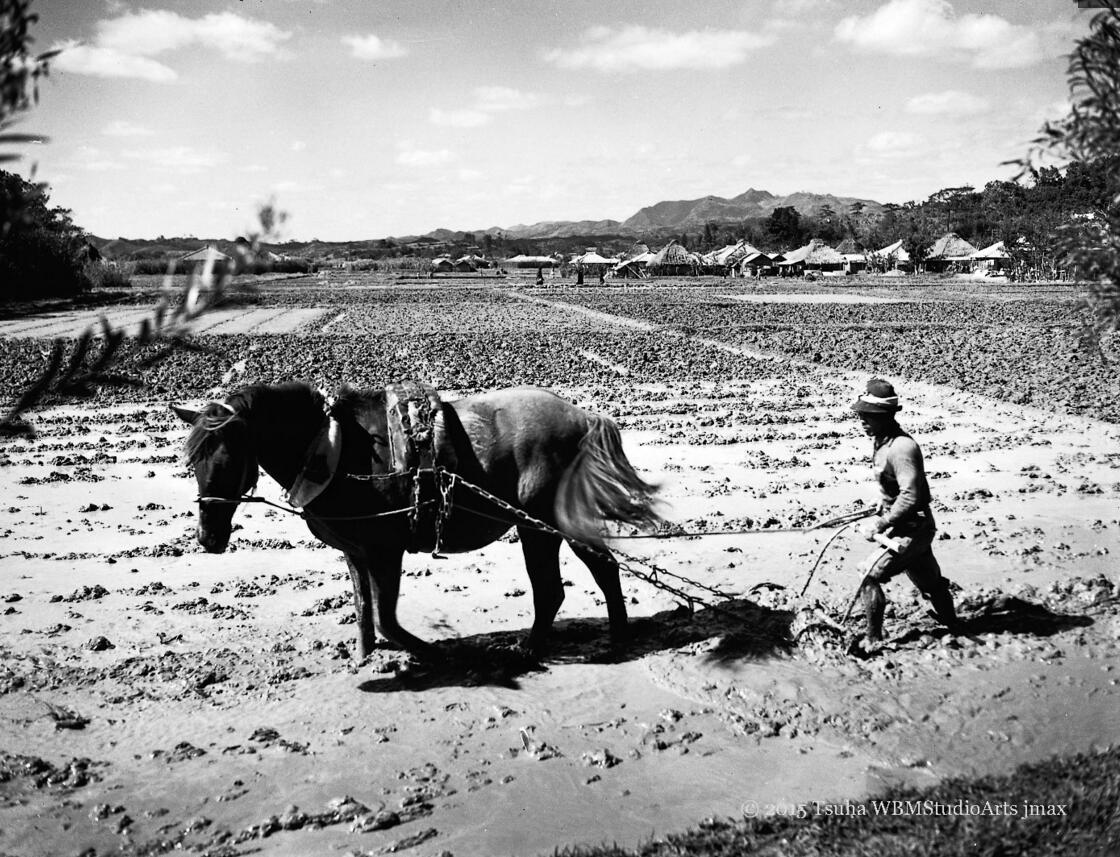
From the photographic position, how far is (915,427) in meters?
13.4

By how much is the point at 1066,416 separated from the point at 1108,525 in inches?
233

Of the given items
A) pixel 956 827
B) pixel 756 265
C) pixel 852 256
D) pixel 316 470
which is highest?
pixel 852 256

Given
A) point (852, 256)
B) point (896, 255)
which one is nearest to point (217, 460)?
point (896, 255)

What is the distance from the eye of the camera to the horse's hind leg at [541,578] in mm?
6086

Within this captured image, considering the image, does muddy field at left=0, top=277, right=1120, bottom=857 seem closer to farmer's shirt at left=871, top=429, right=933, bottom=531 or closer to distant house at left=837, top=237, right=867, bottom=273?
farmer's shirt at left=871, top=429, right=933, bottom=531

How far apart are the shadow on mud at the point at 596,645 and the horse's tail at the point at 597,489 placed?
819 mm

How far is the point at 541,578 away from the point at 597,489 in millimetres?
699

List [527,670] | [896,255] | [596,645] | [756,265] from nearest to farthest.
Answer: [527,670]
[596,645]
[896,255]
[756,265]

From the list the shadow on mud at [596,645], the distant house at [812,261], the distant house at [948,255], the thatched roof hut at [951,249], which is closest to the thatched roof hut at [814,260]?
the distant house at [812,261]

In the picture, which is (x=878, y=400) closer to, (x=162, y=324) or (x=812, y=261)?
(x=162, y=324)

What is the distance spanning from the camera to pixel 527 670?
5996mm

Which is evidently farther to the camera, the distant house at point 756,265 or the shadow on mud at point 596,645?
the distant house at point 756,265

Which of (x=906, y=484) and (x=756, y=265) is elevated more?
(x=756, y=265)

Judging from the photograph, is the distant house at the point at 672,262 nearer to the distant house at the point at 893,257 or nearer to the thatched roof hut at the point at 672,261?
the thatched roof hut at the point at 672,261
